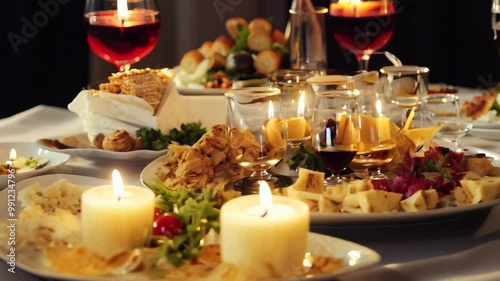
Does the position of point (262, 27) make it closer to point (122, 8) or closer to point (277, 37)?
point (277, 37)

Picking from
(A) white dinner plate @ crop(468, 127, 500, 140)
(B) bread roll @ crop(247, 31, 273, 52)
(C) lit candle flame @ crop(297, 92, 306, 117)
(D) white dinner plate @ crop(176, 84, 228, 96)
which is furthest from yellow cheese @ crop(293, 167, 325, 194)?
(B) bread roll @ crop(247, 31, 273, 52)

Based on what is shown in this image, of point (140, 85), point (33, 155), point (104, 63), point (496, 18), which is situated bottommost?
point (104, 63)

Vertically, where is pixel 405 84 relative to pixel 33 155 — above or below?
above

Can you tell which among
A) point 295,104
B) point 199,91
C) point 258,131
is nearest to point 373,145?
point 258,131

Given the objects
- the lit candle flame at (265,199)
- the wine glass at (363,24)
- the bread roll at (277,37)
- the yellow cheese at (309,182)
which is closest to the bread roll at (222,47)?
the bread roll at (277,37)

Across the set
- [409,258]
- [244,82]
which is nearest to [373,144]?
[409,258]

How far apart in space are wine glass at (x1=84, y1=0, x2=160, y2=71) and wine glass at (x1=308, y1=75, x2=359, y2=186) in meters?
0.63

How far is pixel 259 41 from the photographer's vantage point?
7.61ft

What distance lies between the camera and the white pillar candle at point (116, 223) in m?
0.94

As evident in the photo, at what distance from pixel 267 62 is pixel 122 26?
0.52 m

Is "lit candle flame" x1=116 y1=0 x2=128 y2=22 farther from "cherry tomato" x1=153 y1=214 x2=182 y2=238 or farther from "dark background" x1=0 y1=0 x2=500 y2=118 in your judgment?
"dark background" x1=0 y1=0 x2=500 y2=118

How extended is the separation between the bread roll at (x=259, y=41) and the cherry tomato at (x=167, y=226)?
1.38 meters

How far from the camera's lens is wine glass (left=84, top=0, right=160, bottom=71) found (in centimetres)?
177

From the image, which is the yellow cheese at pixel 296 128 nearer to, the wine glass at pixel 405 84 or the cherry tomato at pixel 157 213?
the wine glass at pixel 405 84
